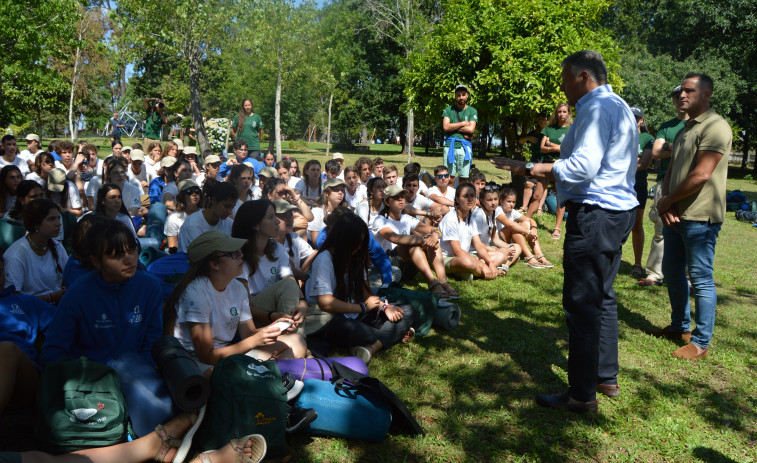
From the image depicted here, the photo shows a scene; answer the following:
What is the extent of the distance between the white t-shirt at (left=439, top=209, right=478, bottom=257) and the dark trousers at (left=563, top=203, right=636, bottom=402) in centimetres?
340

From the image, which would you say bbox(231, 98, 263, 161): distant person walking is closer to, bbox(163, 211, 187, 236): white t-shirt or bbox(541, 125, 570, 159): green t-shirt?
bbox(163, 211, 187, 236): white t-shirt

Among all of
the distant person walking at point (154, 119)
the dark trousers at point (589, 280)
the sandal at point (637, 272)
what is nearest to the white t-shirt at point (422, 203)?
the sandal at point (637, 272)

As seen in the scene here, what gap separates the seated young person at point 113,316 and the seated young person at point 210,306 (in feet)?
0.55

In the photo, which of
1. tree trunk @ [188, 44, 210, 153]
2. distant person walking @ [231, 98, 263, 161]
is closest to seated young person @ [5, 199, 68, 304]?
distant person walking @ [231, 98, 263, 161]

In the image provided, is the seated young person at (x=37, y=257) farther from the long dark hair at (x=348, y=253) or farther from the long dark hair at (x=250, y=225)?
the long dark hair at (x=348, y=253)

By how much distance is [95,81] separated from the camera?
2656 cm

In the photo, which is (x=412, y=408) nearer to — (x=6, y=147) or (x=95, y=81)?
(x=6, y=147)

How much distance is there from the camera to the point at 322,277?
14.0 ft

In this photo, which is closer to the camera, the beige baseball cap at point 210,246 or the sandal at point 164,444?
the sandal at point 164,444

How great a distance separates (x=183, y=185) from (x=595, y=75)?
5.15 metres

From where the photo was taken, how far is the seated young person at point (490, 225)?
23.2 feet

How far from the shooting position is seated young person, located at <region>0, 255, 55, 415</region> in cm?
282

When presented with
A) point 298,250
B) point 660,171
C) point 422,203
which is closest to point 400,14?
point 422,203


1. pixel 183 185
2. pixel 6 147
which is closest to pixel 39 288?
pixel 183 185
